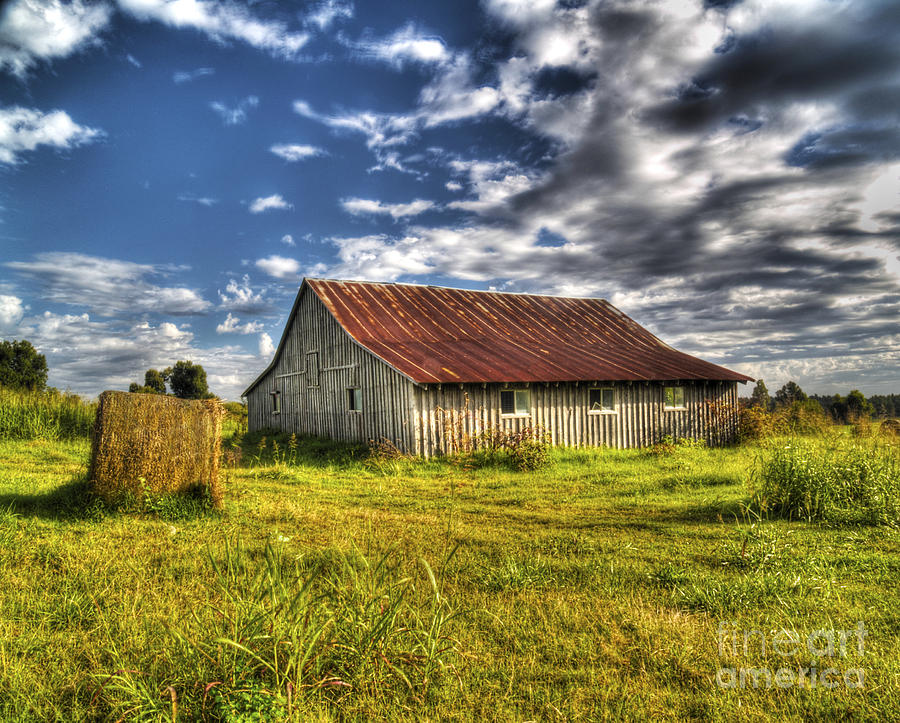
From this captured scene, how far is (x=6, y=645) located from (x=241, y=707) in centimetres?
243

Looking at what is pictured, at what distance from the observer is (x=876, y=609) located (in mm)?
4902

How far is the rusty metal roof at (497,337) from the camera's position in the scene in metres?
18.9

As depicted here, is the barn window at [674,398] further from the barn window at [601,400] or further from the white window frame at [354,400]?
the white window frame at [354,400]

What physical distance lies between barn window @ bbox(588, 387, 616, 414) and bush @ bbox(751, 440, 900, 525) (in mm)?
10618

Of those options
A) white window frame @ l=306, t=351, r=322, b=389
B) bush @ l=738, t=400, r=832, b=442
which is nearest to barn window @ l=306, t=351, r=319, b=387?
white window frame @ l=306, t=351, r=322, b=389

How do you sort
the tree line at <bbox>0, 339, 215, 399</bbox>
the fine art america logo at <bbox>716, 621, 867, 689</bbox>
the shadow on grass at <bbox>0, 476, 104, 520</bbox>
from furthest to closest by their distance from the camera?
1. the tree line at <bbox>0, 339, 215, 399</bbox>
2. the shadow on grass at <bbox>0, 476, 104, 520</bbox>
3. the fine art america logo at <bbox>716, 621, 867, 689</bbox>

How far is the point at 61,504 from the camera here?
8562 millimetres

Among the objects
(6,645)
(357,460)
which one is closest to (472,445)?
(357,460)

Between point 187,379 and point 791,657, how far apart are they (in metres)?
57.2

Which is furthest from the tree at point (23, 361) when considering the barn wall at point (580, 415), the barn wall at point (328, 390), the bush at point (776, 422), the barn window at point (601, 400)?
the bush at point (776, 422)

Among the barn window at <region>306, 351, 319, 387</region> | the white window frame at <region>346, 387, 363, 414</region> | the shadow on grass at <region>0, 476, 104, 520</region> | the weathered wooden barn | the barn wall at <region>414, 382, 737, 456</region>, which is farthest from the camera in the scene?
the barn window at <region>306, 351, 319, 387</region>

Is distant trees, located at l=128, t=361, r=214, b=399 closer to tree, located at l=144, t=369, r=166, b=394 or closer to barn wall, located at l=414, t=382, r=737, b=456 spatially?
tree, located at l=144, t=369, r=166, b=394

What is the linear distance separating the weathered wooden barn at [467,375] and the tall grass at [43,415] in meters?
8.17

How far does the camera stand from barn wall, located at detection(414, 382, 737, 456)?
56.5 feet
